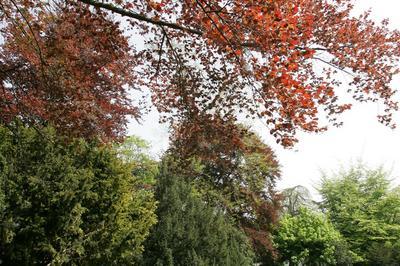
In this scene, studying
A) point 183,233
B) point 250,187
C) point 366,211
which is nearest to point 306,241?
point 250,187

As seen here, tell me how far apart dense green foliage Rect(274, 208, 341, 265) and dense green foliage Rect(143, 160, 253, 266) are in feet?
42.1

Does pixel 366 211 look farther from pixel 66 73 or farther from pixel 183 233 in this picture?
pixel 66 73

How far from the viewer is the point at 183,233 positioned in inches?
433

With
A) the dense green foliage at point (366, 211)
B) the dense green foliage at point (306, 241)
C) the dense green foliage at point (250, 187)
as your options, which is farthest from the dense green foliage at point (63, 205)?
the dense green foliage at point (366, 211)

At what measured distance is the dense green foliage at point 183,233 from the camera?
422 inches

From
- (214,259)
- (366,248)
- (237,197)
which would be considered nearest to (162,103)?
(214,259)

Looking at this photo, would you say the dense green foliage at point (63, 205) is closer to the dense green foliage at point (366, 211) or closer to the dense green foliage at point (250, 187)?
the dense green foliage at point (250, 187)

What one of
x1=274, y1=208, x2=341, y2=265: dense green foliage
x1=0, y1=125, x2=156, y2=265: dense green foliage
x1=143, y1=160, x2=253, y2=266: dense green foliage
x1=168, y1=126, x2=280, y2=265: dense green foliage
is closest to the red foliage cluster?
x1=0, y1=125, x2=156, y2=265: dense green foliage

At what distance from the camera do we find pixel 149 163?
1089 inches

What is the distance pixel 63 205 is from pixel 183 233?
3437 millimetres

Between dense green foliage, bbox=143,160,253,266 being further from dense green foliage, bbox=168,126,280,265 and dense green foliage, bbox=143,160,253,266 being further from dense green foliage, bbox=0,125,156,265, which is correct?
dense green foliage, bbox=168,126,280,265

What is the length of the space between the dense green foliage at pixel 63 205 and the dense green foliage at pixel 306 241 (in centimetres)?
1537

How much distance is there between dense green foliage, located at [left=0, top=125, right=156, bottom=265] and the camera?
30.0 feet

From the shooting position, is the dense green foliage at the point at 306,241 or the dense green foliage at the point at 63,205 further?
the dense green foliage at the point at 306,241
